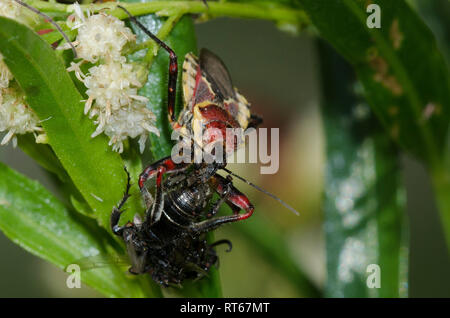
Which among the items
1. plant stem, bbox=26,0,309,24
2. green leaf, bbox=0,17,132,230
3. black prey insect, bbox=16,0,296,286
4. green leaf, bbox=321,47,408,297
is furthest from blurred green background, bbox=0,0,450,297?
green leaf, bbox=0,17,132,230

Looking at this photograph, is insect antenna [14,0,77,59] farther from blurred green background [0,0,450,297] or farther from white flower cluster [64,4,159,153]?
blurred green background [0,0,450,297]

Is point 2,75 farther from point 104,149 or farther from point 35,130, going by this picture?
point 104,149

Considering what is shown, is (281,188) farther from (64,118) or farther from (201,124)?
(64,118)

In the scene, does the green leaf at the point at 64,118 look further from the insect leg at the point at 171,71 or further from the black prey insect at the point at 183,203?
the insect leg at the point at 171,71
